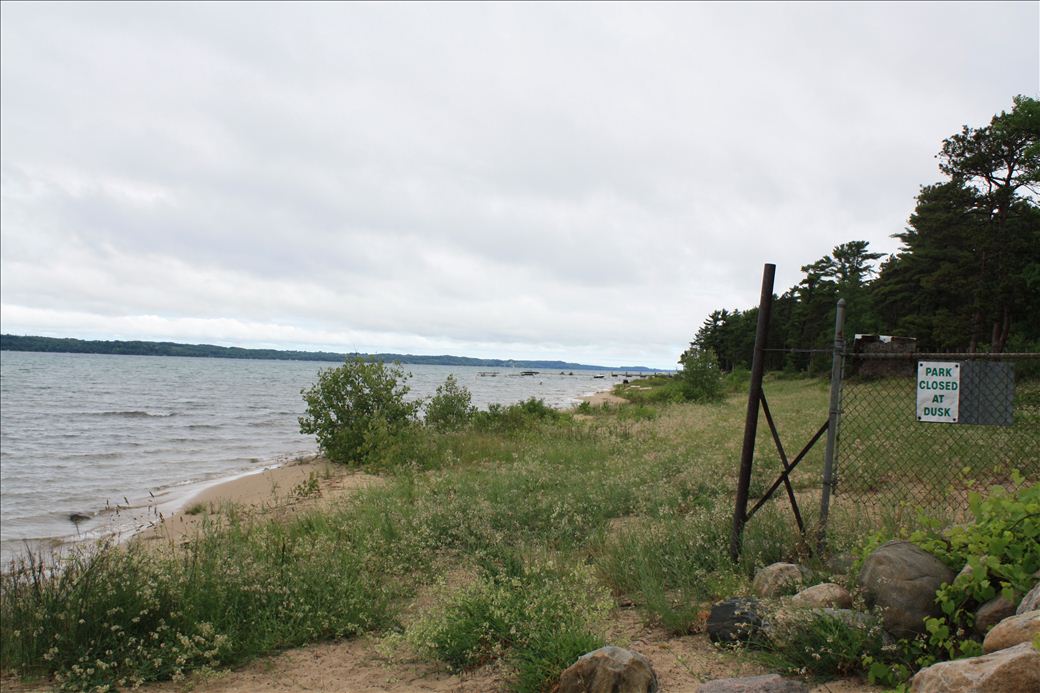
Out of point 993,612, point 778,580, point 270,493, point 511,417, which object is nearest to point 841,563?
point 778,580

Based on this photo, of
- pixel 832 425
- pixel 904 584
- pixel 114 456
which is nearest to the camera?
pixel 904 584

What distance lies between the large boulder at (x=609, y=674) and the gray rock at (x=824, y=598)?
1.23 m

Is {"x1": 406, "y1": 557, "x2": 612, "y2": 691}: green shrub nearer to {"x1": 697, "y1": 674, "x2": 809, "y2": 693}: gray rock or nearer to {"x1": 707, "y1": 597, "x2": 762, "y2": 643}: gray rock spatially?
{"x1": 707, "y1": 597, "x2": 762, "y2": 643}: gray rock

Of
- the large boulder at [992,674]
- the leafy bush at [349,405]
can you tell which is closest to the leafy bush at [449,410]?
the leafy bush at [349,405]

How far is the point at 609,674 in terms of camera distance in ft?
13.1

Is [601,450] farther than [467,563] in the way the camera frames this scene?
Yes

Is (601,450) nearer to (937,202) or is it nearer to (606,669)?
(606,669)

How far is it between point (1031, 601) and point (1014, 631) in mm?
345

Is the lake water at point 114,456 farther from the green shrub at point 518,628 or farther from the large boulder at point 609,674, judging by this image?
the large boulder at point 609,674

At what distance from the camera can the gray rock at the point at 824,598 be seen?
462 centimetres

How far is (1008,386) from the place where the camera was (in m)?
5.06

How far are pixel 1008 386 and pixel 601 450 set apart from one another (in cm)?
955

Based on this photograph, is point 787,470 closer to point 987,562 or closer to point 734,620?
point 734,620

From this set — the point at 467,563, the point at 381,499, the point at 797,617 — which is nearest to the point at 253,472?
the point at 381,499
